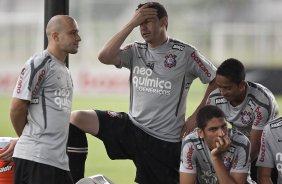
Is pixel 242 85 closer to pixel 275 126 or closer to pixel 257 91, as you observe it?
pixel 257 91

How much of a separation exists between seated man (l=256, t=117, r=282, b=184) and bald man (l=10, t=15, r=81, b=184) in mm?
1236

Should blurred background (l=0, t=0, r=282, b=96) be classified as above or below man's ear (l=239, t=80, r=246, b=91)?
below

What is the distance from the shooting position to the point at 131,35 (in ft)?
70.3

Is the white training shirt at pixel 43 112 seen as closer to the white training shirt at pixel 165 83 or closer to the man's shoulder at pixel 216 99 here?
the white training shirt at pixel 165 83

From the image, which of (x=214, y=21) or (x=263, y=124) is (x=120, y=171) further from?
(x=214, y=21)

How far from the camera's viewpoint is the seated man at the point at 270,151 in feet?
16.8

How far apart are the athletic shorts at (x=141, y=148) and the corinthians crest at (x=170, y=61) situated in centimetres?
47

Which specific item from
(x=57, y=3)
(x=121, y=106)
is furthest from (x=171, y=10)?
(x=57, y=3)

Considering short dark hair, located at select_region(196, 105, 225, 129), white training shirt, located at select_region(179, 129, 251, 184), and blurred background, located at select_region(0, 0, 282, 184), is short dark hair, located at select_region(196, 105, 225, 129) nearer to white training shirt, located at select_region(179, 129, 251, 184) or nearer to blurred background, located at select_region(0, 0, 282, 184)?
white training shirt, located at select_region(179, 129, 251, 184)

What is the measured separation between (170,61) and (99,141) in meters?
9.41

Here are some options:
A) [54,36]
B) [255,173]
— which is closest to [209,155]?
[255,173]

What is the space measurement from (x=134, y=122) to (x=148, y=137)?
5.7 inches

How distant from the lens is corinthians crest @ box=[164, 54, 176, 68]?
18.6ft

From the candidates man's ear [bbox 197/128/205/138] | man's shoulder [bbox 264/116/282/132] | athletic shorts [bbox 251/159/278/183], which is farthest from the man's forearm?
athletic shorts [bbox 251/159/278/183]
